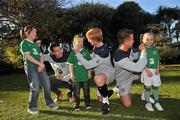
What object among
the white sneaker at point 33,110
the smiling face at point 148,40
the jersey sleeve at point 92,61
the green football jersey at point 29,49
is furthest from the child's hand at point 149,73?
the white sneaker at point 33,110

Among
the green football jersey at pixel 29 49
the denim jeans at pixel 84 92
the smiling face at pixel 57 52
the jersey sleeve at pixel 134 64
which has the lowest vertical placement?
the denim jeans at pixel 84 92

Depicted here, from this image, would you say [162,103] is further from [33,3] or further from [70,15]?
[70,15]

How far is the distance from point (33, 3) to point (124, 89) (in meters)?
15.5

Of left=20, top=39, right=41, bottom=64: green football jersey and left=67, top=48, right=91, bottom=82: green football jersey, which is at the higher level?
left=20, top=39, right=41, bottom=64: green football jersey

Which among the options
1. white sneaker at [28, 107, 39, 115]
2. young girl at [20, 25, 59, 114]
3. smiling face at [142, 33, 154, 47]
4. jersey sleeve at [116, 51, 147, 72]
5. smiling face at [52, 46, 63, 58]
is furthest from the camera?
smiling face at [52, 46, 63, 58]

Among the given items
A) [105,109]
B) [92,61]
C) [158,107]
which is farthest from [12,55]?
[158,107]

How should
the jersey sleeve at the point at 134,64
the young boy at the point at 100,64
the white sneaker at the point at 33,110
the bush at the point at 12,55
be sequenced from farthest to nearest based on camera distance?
the bush at the point at 12,55 → the white sneaker at the point at 33,110 → the young boy at the point at 100,64 → the jersey sleeve at the point at 134,64

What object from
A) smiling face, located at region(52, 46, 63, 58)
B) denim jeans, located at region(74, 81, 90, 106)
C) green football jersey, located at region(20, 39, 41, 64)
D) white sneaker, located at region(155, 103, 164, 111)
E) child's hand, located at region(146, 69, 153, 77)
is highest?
green football jersey, located at region(20, 39, 41, 64)

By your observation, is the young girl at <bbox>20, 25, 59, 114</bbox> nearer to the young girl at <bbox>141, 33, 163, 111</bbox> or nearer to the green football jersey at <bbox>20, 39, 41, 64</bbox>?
the green football jersey at <bbox>20, 39, 41, 64</bbox>

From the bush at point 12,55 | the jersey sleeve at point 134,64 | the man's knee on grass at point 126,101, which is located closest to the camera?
the jersey sleeve at point 134,64

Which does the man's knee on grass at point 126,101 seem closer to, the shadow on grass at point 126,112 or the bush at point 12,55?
the shadow on grass at point 126,112

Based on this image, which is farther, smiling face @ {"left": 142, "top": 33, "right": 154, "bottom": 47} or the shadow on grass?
smiling face @ {"left": 142, "top": 33, "right": 154, "bottom": 47}

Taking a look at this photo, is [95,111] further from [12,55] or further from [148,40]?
[12,55]

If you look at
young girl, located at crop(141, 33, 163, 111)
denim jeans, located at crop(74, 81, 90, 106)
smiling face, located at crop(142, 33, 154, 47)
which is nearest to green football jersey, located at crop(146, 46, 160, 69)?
young girl, located at crop(141, 33, 163, 111)
